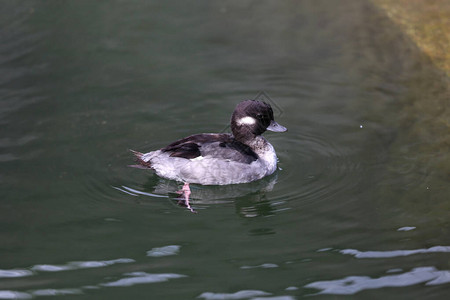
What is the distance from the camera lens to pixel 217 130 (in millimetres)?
8289

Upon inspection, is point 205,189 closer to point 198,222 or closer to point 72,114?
point 198,222

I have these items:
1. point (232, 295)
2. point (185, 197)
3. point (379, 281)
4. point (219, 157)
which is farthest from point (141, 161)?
point (379, 281)

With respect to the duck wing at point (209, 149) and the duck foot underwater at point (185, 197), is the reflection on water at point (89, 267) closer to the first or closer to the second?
the duck foot underwater at point (185, 197)

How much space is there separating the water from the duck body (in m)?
0.15

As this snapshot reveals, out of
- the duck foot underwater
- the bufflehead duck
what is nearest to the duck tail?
the bufflehead duck

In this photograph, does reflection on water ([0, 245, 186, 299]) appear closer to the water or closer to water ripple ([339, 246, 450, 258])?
the water

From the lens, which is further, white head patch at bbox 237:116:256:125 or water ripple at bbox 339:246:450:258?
white head patch at bbox 237:116:256:125

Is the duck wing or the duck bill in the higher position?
the duck bill

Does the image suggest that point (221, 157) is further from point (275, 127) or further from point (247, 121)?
point (275, 127)

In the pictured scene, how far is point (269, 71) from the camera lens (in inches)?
376

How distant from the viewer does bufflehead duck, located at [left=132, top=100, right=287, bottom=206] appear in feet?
23.6

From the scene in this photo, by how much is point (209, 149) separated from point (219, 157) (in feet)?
0.44

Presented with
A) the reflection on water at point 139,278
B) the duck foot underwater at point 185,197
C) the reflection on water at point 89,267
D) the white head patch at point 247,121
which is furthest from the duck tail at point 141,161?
the reflection on water at point 139,278

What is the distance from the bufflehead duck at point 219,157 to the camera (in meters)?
7.21
